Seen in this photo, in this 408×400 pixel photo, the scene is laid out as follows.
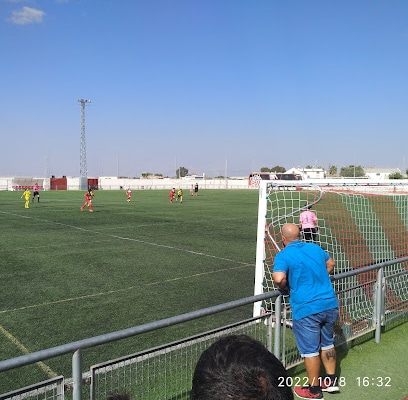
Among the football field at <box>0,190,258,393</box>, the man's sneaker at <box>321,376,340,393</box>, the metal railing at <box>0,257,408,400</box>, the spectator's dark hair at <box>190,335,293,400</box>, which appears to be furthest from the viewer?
the football field at <box>0,190,258,393</box>

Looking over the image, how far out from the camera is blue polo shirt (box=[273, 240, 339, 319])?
4.15 metres

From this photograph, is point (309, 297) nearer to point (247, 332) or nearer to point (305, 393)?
point (247, 332)

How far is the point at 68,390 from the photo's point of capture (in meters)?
3.07

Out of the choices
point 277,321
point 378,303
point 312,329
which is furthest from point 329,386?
point 378,303

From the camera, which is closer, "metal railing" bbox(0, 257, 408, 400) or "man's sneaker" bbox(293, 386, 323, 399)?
"metal railing" bbox(0, 257, 408, 400)

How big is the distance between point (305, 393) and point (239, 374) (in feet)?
10.9

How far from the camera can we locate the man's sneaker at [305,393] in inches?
166

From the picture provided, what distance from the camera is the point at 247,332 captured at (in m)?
4.54

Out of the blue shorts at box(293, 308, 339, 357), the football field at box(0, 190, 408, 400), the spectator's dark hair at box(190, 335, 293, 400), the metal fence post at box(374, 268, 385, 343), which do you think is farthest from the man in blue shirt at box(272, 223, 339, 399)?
the spectator's dark hair at box(190, 335, 293, 400)

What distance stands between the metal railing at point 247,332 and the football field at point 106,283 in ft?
5.82

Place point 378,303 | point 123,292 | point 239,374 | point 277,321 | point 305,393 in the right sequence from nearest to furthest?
point 239,374 < point 305,393 < point 277,321 < point 378,303 < point 123,292

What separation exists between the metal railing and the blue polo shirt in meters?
0.26

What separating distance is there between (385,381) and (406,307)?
2422mm

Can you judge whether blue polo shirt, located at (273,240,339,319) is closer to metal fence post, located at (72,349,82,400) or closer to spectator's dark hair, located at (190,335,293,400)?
metal fence post, located at (72,349,82,400)
